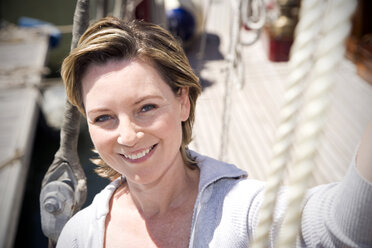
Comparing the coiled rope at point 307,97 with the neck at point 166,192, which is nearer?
the coiled rope at point 307,97

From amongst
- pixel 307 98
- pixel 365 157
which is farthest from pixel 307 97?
pixel 365 157

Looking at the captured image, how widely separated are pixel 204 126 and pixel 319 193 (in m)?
3.27

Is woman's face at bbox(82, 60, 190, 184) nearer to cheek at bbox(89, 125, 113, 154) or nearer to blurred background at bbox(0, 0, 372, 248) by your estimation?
cheek at bbox(89, 125, 113, 154)

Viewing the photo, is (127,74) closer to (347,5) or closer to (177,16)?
(347,5)

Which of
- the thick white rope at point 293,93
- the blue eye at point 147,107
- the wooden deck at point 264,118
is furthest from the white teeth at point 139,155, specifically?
the wooden deck at point 264,118

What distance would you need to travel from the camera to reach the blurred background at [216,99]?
3.36 meters

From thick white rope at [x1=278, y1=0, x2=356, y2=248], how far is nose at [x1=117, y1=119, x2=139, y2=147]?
0.61 meters

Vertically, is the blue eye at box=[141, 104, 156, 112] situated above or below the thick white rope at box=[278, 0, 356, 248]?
below

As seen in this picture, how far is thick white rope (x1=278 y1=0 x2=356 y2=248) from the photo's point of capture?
0.38 meters

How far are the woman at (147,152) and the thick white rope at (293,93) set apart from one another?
0.41 meters

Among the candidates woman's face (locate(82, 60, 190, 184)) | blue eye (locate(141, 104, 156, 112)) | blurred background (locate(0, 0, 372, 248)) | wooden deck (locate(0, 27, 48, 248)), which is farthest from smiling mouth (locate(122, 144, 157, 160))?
wooden deck (locate(0, 27, 48, 248))

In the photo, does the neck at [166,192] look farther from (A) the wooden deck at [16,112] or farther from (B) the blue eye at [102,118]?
(A) the wooden deck at [16,112]

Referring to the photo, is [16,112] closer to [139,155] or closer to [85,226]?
[85,226]

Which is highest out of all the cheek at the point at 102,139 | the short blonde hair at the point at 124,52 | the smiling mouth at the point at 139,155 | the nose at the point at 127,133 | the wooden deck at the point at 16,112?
the short blonde hair at the point at 124,52
